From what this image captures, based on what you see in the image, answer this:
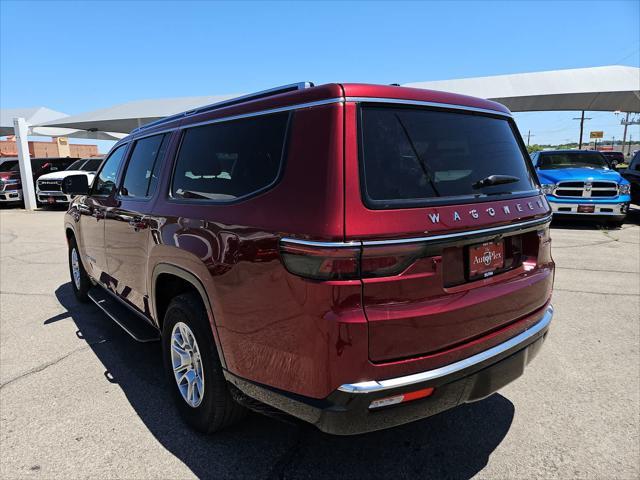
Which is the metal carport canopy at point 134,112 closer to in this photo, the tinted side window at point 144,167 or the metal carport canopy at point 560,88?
the metal carport canopy at point 560,88

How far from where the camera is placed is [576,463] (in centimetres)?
245

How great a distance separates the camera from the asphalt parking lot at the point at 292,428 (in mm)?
2439

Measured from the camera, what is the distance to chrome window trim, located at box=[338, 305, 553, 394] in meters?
1.80

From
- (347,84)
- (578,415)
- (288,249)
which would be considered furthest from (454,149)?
(578,415)

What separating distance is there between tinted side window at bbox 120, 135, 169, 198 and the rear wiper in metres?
2.16

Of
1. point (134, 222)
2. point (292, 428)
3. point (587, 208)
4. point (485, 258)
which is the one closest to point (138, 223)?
point (134, 222)

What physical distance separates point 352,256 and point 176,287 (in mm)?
1688

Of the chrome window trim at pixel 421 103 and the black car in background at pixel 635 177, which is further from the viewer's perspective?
the black car in background at pixel 635 177

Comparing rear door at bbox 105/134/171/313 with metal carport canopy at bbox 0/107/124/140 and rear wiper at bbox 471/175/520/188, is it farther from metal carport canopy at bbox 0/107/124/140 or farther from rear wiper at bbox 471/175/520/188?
metal carport canopy at bbox 0/107/124/140

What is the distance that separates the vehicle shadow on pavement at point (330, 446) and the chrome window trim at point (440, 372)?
56cm

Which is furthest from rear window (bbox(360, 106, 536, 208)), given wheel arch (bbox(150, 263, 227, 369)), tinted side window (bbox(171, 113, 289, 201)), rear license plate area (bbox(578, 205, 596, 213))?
rear license plate area (bbox(578, 205, 596, 213))

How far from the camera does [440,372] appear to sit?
6.41ft

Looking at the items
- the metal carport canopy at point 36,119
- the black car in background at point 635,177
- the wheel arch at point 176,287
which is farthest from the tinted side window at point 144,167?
the metal carport canopy at point 36,119

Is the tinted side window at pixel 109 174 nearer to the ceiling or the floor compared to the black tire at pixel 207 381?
nearer to the ceiling
